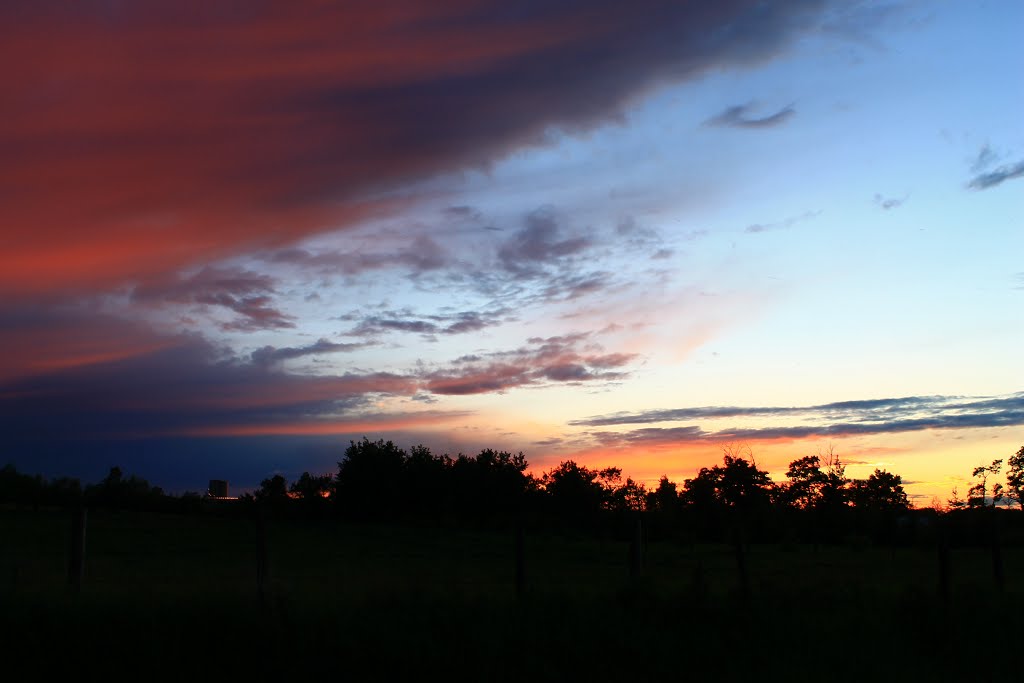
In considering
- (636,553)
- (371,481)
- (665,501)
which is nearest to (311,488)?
(371,481)

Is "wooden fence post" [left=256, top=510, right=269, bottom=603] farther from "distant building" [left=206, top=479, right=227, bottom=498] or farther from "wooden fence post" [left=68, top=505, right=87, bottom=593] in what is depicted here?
"distant building" [left=206, top=479, right=227, bottom=498]

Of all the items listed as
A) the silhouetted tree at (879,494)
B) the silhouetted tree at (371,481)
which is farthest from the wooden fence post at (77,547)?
the silhouetted tree at (371,481)

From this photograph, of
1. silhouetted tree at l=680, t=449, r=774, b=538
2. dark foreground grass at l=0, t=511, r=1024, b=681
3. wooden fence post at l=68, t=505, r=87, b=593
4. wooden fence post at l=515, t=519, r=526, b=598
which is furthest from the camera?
silhouetted tree at l=680, t=449, r=774, b=538

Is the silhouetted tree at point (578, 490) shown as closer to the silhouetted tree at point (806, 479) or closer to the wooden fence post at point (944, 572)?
the silhouetted tree at point (806, 479)

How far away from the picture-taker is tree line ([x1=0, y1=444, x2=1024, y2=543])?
151ft

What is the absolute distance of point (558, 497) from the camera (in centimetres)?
11512

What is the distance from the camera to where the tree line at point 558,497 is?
151 ft

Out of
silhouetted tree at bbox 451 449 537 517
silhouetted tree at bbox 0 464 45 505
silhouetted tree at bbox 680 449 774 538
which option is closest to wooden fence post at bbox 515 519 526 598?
silhouetted tree at bbox 680 449 774 538

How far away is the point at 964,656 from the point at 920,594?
201 cm

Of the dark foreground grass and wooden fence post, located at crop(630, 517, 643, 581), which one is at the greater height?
wooden fence post, located at crop(630, 517, 643, 581)

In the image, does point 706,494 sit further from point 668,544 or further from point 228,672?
point 228,672

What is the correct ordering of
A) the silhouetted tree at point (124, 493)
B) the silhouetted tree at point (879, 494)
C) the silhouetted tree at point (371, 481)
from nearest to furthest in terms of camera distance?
the silhouetted tree at point (879, 494)
the silhouetted tree at point (124, 493)
the silhouetted tree at point (371, 481)

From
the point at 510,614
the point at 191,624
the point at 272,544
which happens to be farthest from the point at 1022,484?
the point at 191,624

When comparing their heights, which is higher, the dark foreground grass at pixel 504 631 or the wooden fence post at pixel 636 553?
the wooden fence post at pixel 636 553
